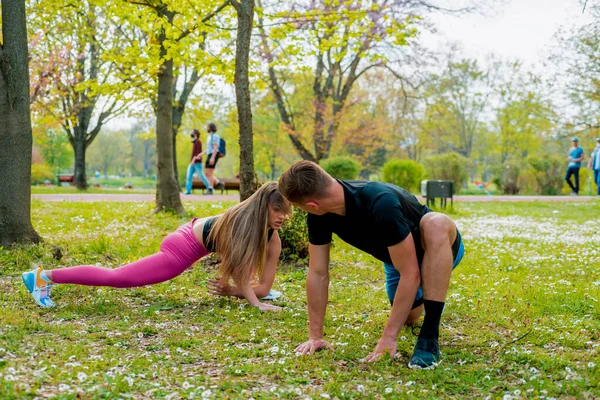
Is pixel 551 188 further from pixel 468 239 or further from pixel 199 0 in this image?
pixel 199 0

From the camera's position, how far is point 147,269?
5.07 m

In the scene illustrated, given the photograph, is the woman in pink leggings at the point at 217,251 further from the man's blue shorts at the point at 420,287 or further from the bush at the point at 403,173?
the bush at the point at 403,173

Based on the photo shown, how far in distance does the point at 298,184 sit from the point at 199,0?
299 inches

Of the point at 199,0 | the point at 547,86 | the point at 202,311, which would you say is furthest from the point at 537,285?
the point at 547,86

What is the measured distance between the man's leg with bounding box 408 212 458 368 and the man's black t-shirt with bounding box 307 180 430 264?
117 mm

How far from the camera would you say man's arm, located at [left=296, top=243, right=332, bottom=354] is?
3.92 metres

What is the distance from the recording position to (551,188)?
27.3 meters

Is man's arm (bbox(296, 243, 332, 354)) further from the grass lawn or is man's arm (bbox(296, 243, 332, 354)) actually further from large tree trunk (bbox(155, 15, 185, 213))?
large tree trunk (bbox(155, 15, 185, 213))

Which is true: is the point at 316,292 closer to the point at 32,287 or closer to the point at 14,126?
the point at 32,287

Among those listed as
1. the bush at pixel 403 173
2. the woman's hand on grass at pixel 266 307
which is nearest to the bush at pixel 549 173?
the bush at pixel 403 173

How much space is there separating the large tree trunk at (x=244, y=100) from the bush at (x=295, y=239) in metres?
0.67

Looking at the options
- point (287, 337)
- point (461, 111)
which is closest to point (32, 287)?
point (287, 337)

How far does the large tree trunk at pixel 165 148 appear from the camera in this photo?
11578 millimetres

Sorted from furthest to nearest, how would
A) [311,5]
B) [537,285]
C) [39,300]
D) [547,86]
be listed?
[547,86] → [311,5] → [537,285] → [39,300]
